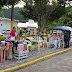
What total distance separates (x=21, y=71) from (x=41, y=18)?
1274 cm

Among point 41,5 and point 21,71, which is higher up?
point 41,5

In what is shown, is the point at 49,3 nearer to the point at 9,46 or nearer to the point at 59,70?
the point at 9,46

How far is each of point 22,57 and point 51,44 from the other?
531 centimetres

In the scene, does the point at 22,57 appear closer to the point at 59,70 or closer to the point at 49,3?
the point at 59,70

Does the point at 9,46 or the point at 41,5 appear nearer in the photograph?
the point at 9,46

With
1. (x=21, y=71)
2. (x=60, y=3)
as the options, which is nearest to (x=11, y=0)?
(x=21, y=71)

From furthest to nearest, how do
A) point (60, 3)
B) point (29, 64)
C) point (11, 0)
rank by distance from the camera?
point (60, 3), point (11, 0), point (29, 64)

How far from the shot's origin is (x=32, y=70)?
594 cm

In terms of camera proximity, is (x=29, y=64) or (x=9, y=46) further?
(x=9, y=46)

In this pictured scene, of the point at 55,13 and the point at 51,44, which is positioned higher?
the point at 55,13

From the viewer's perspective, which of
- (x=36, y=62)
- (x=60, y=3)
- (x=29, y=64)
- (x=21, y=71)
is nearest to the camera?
(x=21, y=71)

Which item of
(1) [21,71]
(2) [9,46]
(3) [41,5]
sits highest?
(3) [41,5]

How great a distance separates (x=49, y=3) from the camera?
1756cm

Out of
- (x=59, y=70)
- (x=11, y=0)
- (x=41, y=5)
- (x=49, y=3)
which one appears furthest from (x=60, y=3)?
Answer: (x=59, y=70)
